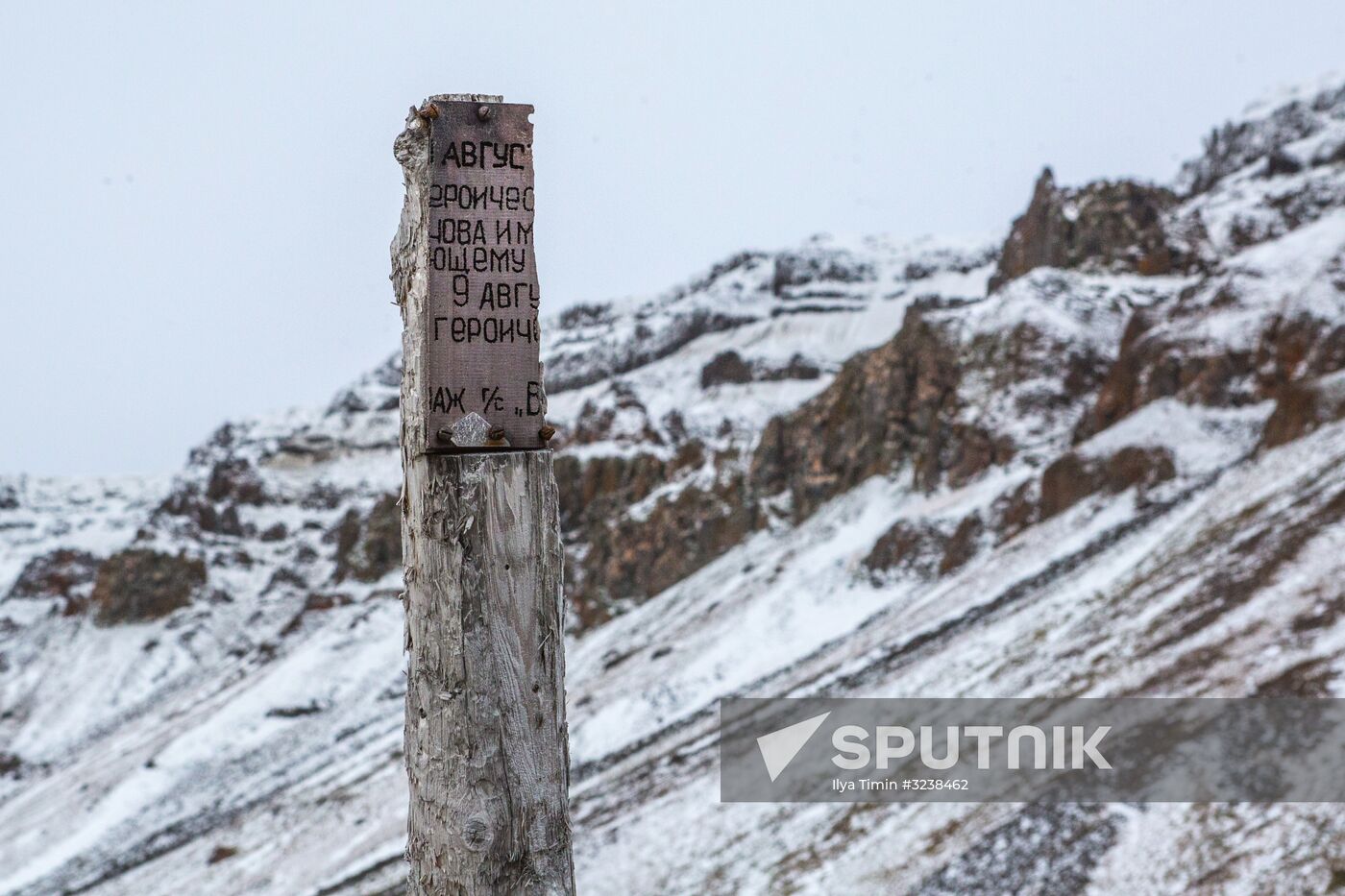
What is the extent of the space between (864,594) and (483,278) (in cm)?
6074

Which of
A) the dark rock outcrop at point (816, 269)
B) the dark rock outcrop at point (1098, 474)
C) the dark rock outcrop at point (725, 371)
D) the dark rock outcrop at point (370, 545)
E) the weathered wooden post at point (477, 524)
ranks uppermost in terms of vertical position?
the dark rock outcrop at point (816, 269)

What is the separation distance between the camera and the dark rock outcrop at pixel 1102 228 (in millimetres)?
77688

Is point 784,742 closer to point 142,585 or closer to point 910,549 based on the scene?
point 910,549

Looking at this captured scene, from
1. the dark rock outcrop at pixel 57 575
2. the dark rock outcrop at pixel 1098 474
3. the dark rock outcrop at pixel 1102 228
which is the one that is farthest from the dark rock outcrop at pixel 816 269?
the dark rock outcrop at pixel 1098 474

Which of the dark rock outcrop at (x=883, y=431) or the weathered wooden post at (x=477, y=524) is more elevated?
the weathered wooden post at (x=477, y=524)

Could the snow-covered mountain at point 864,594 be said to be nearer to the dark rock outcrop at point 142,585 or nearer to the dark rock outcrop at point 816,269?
the dark rock outcrop at point 142,585

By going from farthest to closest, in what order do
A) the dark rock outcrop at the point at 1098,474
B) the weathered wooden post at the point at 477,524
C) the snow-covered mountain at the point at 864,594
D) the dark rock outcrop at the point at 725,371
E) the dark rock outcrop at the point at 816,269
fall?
the dark rock outcrop at the point at 816,269, the dark rock outcrop at the point at 725,371, the dark rock outcrop at the point at 1098,474, the snow-covered mountain at the point at 864,594, the weathered wooden post at the point at 477,524

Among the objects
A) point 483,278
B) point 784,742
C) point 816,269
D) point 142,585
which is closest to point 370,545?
point 142,585

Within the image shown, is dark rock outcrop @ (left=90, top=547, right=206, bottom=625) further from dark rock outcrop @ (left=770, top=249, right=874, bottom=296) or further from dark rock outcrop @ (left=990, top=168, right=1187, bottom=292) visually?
dark rock outcrop @ (left=990, top=168, right=1187, bottom=292)

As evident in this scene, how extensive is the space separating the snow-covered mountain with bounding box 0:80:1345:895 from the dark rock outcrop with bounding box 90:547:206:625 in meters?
0.39

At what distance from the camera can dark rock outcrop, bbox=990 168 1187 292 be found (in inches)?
3059

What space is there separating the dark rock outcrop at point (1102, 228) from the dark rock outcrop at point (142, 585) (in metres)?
103

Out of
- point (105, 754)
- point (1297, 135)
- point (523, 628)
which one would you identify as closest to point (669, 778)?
point (523, 628)
